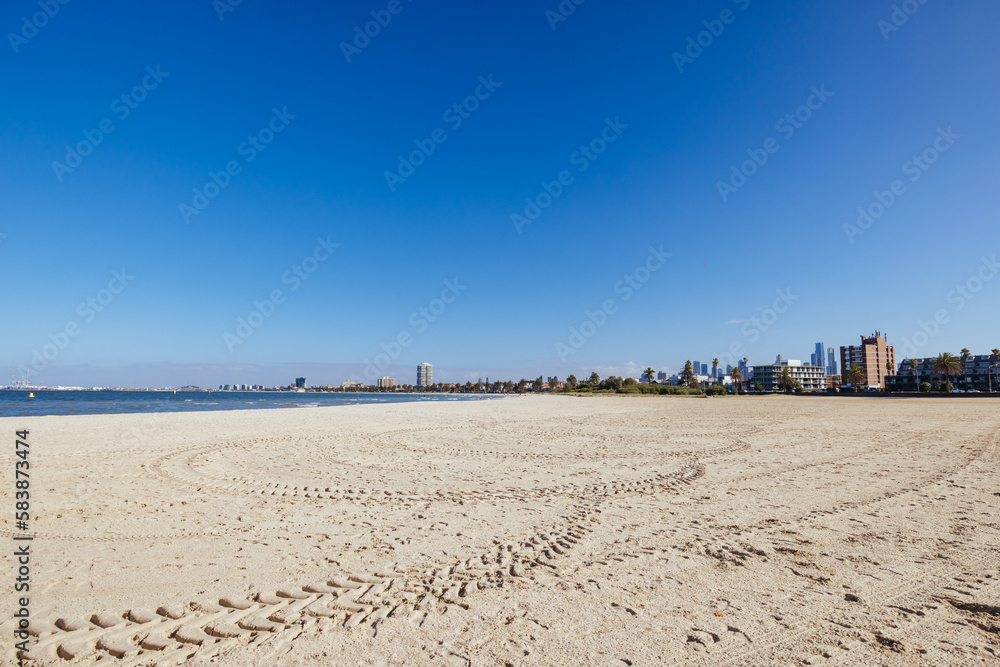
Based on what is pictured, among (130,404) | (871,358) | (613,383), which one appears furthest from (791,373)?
(130,404)

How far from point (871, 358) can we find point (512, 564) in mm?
184037

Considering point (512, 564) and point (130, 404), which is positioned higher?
point (512, 564)

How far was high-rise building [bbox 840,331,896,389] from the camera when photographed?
147000 mm

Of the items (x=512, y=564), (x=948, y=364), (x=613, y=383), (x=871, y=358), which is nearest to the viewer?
(x=512, y=564)

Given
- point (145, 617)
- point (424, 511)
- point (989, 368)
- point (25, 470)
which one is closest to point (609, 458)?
point (424, 511)

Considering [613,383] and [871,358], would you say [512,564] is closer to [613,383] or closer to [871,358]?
[613,383]

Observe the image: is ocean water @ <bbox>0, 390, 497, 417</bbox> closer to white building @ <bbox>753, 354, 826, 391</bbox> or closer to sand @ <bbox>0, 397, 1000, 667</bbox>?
sand @ <bbox>0, 397, 1000, 667</bbox>

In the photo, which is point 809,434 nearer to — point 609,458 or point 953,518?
point 609,458

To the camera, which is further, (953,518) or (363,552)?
(953,518)

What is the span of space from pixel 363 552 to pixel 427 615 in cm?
165

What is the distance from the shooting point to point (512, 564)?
4906mm

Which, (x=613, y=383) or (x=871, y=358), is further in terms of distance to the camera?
(x=871, y=358)

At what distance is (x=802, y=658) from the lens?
A: 128 inches

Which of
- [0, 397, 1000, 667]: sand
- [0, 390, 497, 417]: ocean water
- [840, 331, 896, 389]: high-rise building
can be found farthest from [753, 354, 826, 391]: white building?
[0, 397, 1000, 667]: sand
